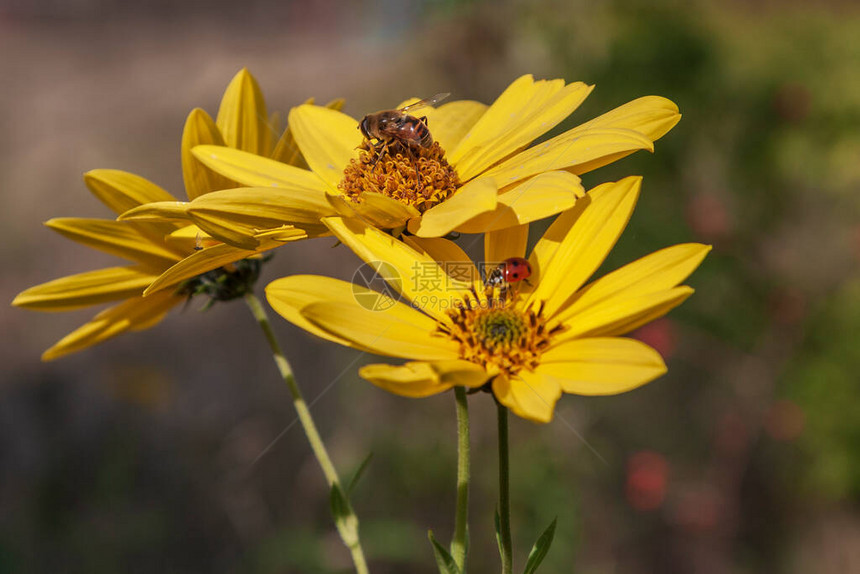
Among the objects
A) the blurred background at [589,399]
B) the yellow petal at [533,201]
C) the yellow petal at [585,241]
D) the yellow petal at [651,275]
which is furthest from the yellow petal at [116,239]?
the blurred background at [589,399]

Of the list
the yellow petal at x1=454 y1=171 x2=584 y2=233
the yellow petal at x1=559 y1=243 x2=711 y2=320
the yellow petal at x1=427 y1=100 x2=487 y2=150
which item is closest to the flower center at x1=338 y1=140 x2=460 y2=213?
Answer: the yellow petal at x1=427 y1=100 x2=487 y2=150

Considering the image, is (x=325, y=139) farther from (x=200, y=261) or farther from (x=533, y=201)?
(x=533, y=201)

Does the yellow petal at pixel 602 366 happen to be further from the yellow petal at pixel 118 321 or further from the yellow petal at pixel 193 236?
the yellow petal at pixel 118 321

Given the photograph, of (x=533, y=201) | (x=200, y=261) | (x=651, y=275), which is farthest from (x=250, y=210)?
(x=651, y=275)

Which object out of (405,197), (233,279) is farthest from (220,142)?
(405,197)

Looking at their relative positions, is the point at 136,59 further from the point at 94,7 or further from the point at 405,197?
the point at 405,197

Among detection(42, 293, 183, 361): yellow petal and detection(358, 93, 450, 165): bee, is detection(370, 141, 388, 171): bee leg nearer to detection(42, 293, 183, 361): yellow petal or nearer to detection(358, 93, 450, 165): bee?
detection(358, 93, 450, 165): bee
